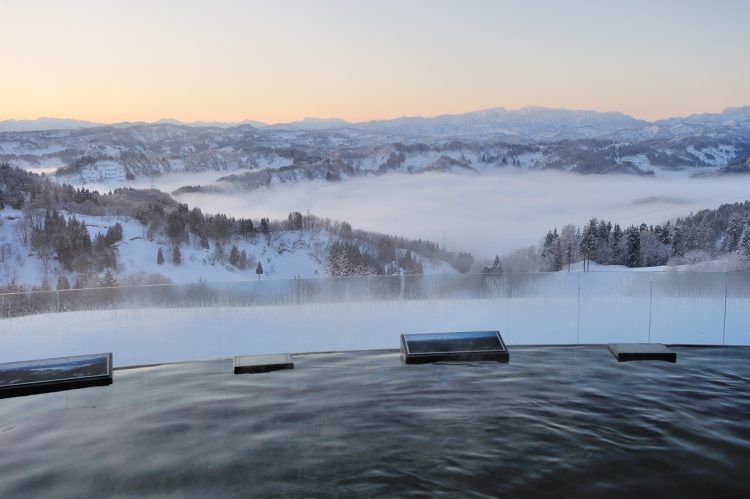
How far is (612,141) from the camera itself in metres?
91.8

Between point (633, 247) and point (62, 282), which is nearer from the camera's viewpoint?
point (62, 282)

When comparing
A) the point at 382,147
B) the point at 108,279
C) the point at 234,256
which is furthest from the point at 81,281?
the point at 382,147

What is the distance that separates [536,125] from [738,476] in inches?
3812

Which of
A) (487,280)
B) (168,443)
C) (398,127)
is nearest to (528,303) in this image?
(487,280)

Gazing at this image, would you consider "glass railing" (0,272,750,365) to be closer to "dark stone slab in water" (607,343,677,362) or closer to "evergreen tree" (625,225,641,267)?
"dark stone slab in water" (607,343,677,362)

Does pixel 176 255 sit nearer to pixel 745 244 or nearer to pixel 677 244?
pixel 677 244

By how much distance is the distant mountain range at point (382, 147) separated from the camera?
74438mm

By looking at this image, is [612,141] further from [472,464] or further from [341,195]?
[472,464]

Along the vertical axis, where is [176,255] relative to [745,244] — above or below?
below

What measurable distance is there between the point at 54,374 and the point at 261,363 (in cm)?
212

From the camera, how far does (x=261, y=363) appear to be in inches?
298

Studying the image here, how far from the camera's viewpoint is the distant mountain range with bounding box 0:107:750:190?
74.4 m

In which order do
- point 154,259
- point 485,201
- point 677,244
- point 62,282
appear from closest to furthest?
1. point 62,282
2. point 154,259
3. point 677,244
4. point 485,201

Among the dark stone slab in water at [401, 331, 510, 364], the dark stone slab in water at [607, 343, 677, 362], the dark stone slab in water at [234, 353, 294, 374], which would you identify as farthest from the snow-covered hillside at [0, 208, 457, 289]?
the dark stone slab in water at [234, 353, 294, 374]
